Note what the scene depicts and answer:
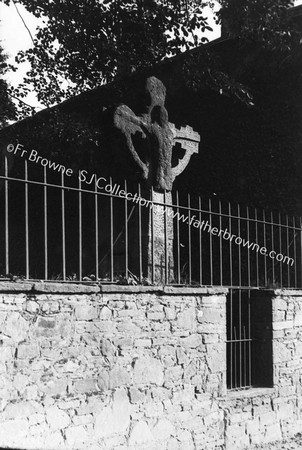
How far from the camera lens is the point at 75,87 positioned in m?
13.8

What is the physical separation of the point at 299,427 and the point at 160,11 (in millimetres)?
7508

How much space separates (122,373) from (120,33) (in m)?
8.20

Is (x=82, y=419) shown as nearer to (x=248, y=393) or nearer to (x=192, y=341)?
(x=192, y=341)

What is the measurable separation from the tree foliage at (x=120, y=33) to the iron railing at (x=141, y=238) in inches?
85.4

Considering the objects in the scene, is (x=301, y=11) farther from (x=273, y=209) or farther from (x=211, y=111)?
(x=273, y=209)

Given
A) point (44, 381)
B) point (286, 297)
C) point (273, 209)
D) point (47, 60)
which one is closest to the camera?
point (44, 381)

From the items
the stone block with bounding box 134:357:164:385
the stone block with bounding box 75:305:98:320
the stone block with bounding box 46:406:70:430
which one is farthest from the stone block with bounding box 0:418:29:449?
the stone block with bounding box 134:357:164:385

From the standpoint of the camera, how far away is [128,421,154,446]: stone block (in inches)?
242

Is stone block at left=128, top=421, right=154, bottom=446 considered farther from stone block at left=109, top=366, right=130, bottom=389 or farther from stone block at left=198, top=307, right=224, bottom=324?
stone block at left=198, top=307, right=224, bottom=324

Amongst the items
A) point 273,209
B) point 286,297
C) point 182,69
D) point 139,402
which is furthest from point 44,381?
point 182,69

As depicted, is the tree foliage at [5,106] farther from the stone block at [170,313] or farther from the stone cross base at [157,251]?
the stone block at [170,313]

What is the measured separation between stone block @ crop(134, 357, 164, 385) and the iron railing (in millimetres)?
752

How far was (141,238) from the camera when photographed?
743cm

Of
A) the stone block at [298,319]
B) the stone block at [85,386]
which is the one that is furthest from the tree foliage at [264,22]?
the stone block at [85,386]
